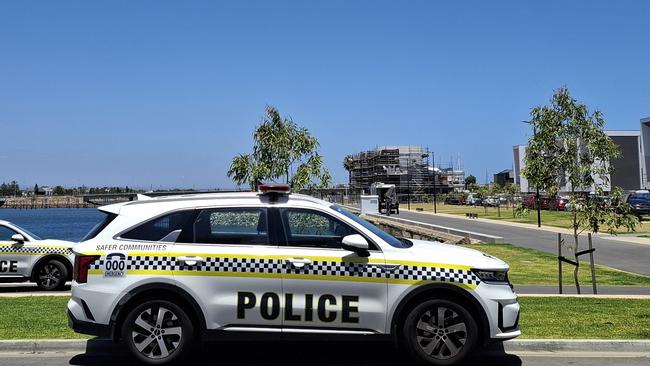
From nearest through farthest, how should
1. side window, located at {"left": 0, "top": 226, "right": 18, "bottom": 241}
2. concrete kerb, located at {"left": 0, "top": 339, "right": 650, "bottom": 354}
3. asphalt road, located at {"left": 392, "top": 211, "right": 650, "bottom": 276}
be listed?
concrete kerb, located at {"left": 0, "top": 339, "right": 650, "bottom": 354} → side window, located at {"left": 0, "top": 226, "right": 18, "bottom": 241} → asphalt road, located at {"left": 392, "top": 211, "right": 650, "bottom": 276}

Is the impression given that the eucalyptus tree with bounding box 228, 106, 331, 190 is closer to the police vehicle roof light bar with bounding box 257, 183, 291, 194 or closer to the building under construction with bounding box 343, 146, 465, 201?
the police vehicle roof light bar with bounding box 257, 183, 291, 194

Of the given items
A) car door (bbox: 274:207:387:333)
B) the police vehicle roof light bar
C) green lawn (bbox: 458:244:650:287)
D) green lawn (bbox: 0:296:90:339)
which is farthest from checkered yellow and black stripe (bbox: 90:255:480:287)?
green lawn (bbox: 458:244:650:287)

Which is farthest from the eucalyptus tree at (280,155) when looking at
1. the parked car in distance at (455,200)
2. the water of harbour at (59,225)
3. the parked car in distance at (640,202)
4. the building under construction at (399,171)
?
the building under construction at (399,171)

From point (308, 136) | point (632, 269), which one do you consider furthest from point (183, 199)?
point (632, 269)

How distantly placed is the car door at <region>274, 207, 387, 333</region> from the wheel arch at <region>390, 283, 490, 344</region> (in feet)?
0.53

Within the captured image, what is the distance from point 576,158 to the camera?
1265 cm

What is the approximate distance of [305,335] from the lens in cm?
642

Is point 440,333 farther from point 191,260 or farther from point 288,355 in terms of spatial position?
point 191,260

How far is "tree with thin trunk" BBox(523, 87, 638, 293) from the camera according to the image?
12.3 m

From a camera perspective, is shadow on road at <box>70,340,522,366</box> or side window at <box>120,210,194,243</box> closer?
side window at <box>120,210,194,243</box>

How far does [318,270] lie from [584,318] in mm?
4683

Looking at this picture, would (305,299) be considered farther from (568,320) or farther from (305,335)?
(568,320)

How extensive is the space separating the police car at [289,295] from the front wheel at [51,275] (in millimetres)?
7293

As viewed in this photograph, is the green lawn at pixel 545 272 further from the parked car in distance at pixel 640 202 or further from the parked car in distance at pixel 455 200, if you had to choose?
the parked car in distance at pixel 455 200
